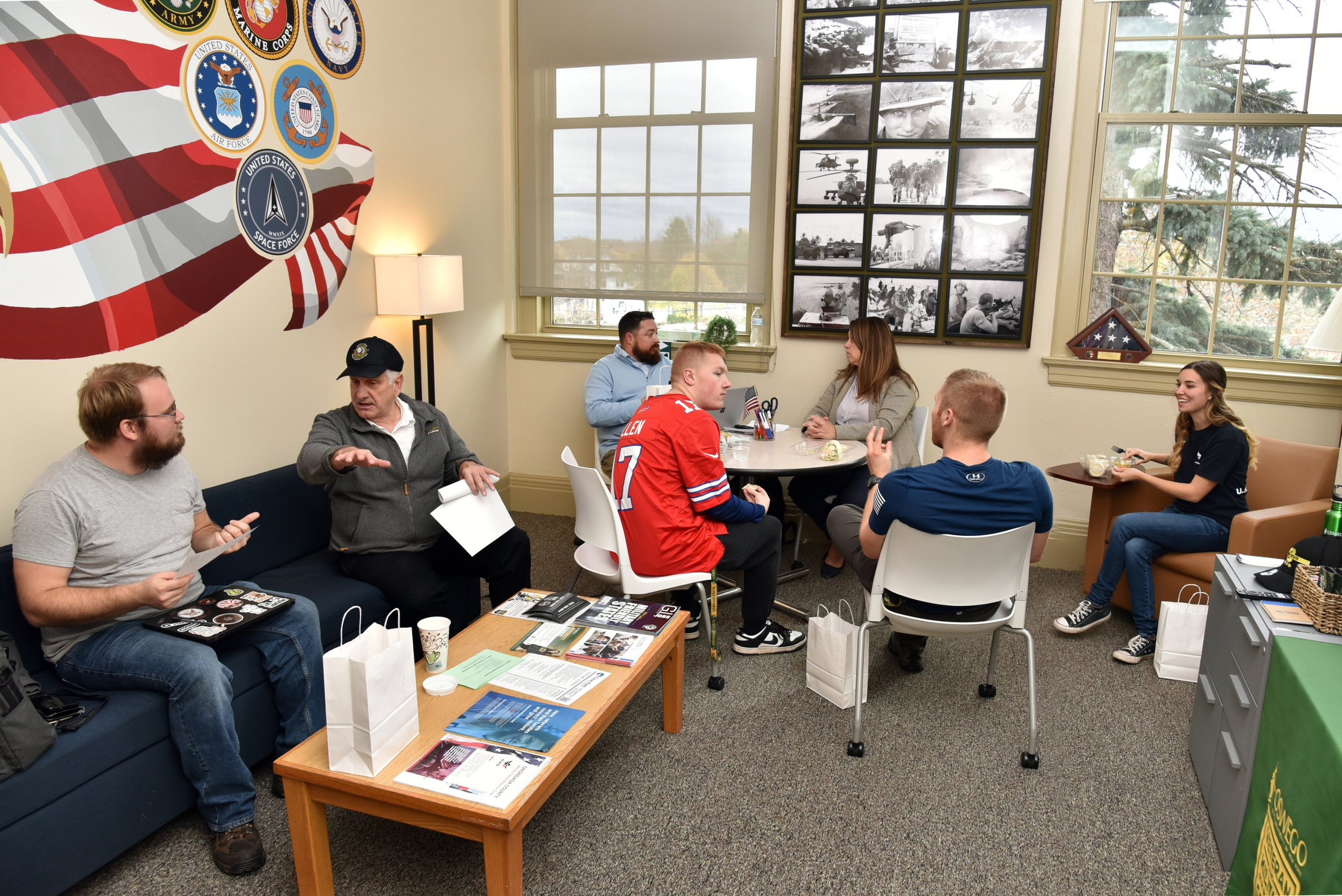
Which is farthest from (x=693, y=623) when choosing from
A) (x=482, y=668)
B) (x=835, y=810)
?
(x=482, y=668)

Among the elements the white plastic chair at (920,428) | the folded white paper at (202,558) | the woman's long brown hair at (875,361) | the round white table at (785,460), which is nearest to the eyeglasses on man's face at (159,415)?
the folded white paper at (202,558)

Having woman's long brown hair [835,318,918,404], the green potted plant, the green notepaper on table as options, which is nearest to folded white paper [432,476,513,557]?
the green notepaper on table

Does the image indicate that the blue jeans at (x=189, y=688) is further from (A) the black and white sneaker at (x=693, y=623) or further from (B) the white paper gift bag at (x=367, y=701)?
(A) the black and white sneaker at (x=693, y=623)

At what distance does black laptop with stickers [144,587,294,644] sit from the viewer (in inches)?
92.4

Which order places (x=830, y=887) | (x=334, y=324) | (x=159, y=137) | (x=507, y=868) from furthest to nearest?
(x=334, y=324)
(x=159, y=137)
(x=830, y=887)
(x=507, y=868)

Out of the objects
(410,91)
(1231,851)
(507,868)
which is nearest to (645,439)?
(507,868)

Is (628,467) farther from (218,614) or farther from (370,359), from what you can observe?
(218,614)

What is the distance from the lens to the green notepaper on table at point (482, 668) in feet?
7.56

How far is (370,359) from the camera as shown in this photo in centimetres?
303

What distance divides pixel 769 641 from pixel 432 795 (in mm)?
1867

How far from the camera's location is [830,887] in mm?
2148

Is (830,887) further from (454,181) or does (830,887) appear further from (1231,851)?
(454,181)

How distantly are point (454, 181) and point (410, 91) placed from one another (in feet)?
1.83

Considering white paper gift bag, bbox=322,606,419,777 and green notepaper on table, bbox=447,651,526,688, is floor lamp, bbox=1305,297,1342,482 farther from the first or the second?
white paper gift bag, bbox=322,606,419,777
